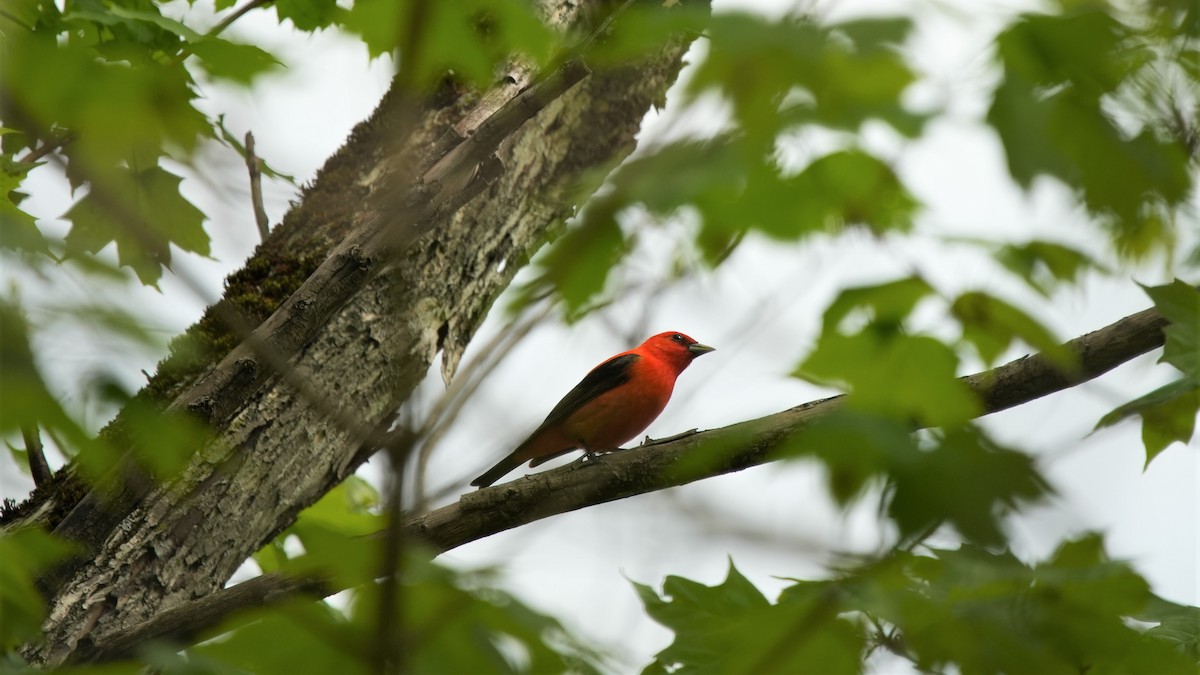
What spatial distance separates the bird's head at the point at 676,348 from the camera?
6.34 metres

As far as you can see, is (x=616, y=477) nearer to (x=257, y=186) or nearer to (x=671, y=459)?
(x=671, y=459)

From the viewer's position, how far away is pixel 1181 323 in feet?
6.70

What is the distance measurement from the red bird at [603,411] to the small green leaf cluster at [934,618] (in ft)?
11.4

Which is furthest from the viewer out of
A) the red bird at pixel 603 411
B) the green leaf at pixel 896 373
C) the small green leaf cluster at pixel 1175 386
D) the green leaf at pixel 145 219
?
the red bird at pixel 603 411

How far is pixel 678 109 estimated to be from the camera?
Answer: 148 centimetres

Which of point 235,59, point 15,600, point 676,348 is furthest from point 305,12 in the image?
point 676,348

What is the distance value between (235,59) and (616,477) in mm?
1592

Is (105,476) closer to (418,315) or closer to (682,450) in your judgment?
(418,315)

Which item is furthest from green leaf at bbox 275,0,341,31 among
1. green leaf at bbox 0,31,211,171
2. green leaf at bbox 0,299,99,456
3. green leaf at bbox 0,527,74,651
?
green leaf at bbox 0,299,99,456

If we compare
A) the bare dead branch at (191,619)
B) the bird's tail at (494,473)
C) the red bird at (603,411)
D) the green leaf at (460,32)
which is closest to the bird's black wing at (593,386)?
the red bird at (603,411)

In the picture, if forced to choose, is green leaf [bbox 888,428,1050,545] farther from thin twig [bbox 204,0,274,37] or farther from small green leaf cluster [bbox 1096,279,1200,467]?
thin twig [bbox 204,0,274,37]

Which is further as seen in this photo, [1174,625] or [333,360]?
[333,360]

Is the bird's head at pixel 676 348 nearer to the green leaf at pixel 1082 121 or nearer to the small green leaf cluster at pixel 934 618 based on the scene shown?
the small green leaf cluster at pixel 934 618

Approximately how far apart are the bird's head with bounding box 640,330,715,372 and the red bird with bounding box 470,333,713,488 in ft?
0.39
